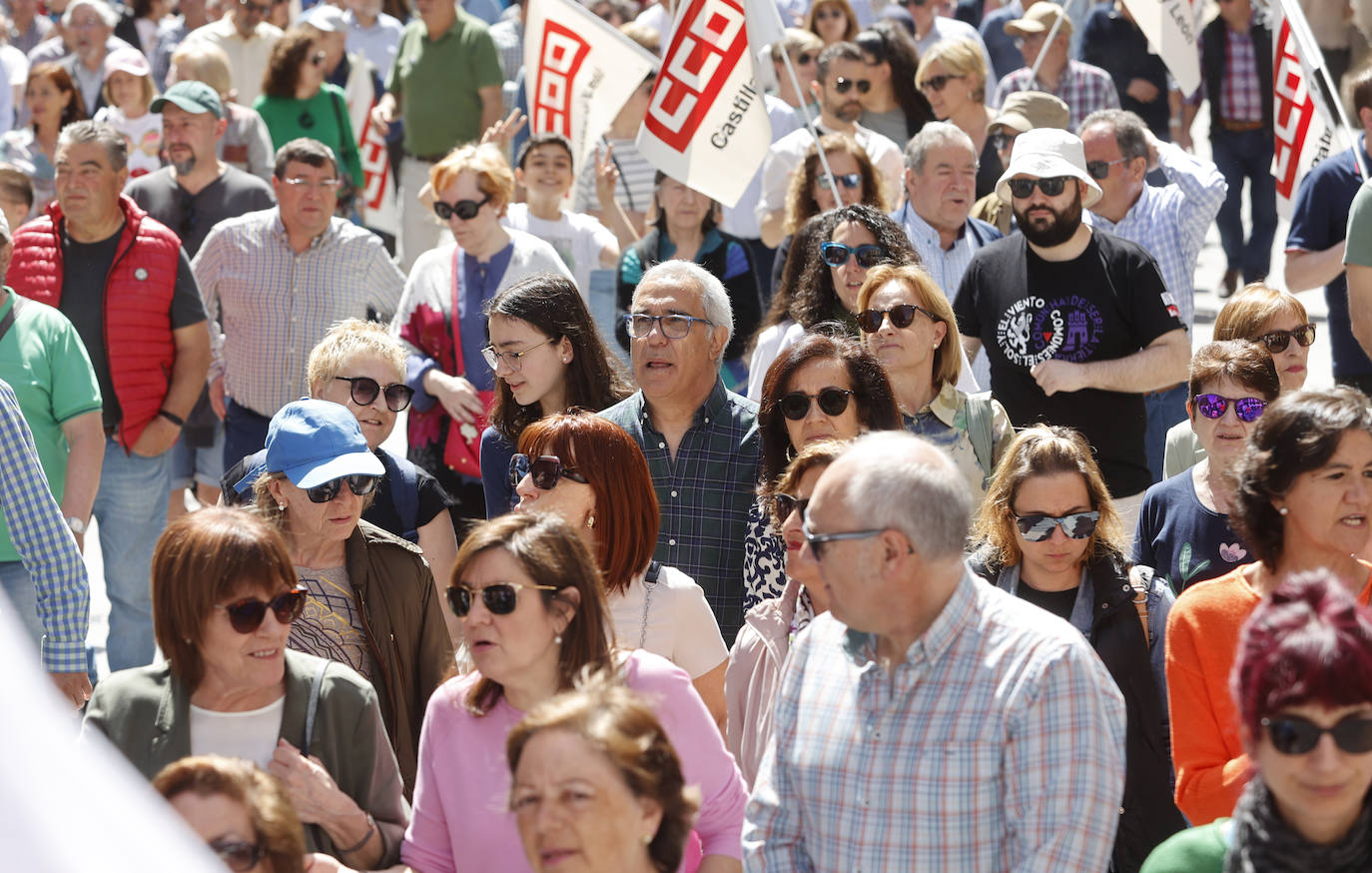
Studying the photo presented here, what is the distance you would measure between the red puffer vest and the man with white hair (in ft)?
8.74

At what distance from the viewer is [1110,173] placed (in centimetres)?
780

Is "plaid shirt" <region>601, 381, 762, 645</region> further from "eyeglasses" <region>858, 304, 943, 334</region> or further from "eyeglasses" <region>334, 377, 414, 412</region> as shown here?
"eyeglasses" <region>334, 377, 414, 412</region>

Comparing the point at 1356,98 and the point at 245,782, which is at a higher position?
the point at 1356,98

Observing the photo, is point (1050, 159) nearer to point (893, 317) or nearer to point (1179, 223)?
point (893, 317)

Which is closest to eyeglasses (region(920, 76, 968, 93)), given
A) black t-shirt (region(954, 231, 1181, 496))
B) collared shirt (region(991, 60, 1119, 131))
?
collared shirt (region(991, 60, 1119, 131))

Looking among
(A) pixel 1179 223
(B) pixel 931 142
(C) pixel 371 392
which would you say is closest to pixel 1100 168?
(A) pixel 1179 223

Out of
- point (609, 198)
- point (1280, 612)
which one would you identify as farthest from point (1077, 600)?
point (609, 198)

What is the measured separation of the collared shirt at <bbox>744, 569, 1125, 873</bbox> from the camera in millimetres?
3148

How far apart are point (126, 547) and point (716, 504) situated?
317 cm

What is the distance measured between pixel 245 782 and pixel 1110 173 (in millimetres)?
5539

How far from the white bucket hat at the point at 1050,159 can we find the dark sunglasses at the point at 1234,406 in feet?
5.07

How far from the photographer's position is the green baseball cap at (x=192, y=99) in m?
8.95

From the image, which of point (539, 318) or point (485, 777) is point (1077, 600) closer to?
point (485, 777)

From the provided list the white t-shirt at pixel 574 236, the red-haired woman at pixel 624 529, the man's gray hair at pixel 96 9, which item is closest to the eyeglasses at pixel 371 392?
the red-haired woman at pixel 624 529
